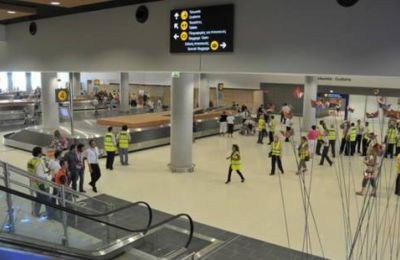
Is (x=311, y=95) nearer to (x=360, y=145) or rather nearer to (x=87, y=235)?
(x=360, y=145)

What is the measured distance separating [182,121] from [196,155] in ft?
11.6

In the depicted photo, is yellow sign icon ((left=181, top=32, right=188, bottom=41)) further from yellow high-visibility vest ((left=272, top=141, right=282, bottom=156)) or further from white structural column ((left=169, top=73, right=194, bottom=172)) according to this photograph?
yellow high-visibility vest ((left=272, top=141, right=282, bottom=156))

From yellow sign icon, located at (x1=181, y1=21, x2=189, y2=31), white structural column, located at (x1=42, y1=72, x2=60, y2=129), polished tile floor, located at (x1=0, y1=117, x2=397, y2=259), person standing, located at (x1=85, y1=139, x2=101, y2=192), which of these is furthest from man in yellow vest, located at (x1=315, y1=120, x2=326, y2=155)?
white structural column, located at (x1=42, y1=72, x2=60, y2=129)

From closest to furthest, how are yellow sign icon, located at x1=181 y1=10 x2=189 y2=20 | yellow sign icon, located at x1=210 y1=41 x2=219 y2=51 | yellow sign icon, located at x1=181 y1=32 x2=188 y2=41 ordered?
yellow sign icon, located at x1=210 y1=41 x2=219 y2=51
yellow sign icon, located at x1=181 y1=10 x2=189 y2=20
yellow sign icon, located at x1=181 y1=32 x2=188 y2=41

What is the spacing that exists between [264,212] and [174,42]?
4.85 m

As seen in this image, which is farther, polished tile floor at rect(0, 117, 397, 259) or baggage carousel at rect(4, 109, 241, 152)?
baggage carousel at rect(4, 109, 241, 152)

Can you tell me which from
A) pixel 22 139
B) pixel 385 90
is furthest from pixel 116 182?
pixel 385 90

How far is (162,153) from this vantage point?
16234 millimetres

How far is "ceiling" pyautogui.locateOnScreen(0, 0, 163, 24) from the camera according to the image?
9.09m

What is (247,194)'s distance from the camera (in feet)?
34.9

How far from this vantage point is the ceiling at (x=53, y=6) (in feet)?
29.8

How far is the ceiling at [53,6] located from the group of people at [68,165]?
3.76m

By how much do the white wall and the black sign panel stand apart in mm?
173

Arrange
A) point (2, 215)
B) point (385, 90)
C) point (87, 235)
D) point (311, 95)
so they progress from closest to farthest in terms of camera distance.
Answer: point (2, 215)
point (87, 235)
point (311, 95)
point (385, 90)
